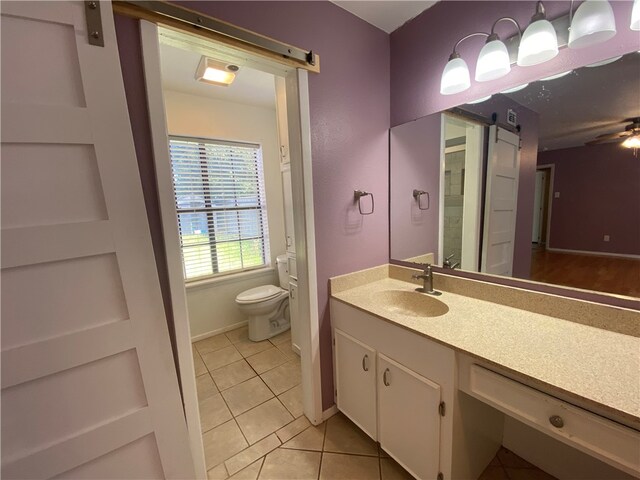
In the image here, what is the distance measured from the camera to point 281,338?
8.87ft

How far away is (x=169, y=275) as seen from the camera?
1.05m

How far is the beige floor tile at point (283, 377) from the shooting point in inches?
78.2

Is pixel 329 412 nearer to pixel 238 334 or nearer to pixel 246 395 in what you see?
pixel 246 395

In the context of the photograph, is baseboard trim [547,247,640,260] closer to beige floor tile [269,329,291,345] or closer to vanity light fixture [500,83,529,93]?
vanity light fixture [500,83,529,93]

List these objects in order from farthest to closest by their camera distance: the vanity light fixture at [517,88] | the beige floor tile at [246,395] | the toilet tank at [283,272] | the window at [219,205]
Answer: the toilet tank at [283,272] → the window at [219,205] → the beige floor tile at [246,395] → the vanity light fixture at [517,88]

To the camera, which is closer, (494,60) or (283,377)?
(494,60)

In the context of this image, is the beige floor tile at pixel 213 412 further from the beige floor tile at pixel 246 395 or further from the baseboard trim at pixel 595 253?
the baseboard trim at pixel 595 253

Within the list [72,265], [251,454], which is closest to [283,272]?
[251,454]

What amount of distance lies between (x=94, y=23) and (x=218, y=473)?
6.60 ft

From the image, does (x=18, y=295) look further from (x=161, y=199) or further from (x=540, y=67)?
(x=540, y=67)

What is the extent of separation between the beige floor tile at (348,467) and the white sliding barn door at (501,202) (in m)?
1.20

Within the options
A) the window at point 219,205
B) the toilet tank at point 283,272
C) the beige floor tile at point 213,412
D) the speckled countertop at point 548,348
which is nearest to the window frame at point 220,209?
the window at point 219,205

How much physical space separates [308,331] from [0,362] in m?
1.19

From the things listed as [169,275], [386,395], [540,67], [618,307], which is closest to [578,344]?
[618,307]
